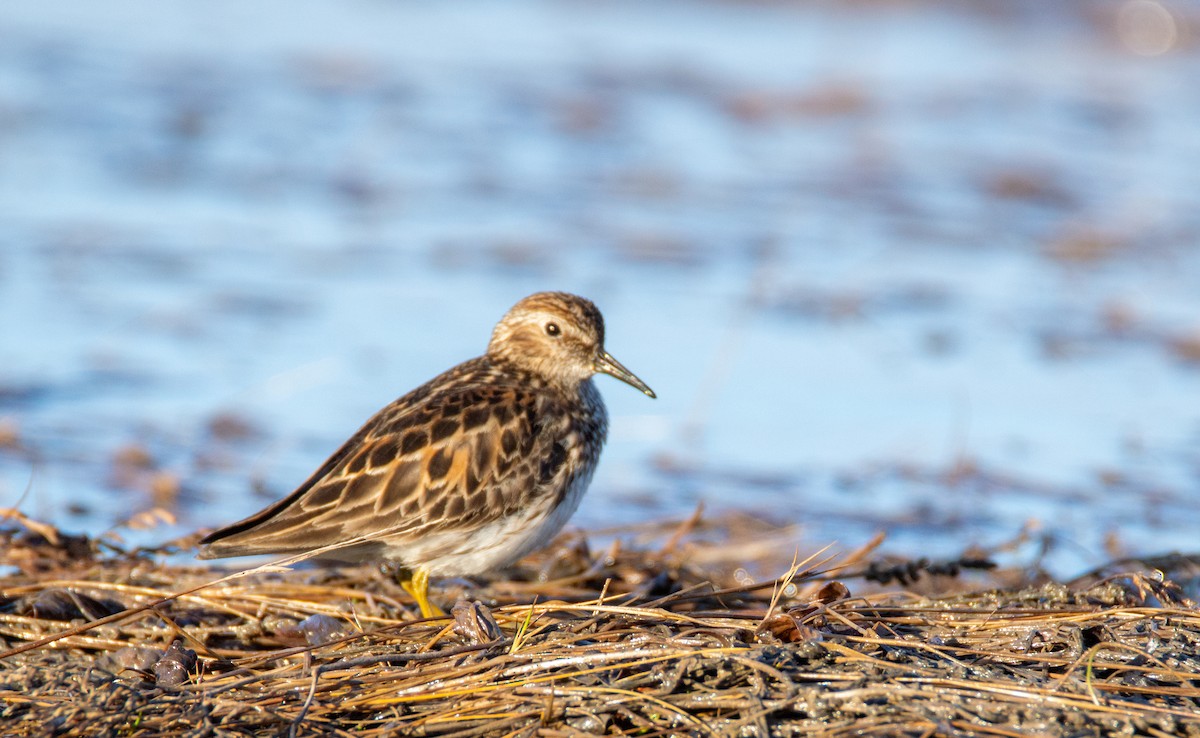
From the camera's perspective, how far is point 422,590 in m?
5.31

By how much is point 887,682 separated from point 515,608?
119 cm

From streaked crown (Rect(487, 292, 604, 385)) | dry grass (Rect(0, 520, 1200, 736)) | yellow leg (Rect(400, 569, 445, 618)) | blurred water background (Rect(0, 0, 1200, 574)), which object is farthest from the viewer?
blurred water background (Rect(0, 0, 1200, 574))

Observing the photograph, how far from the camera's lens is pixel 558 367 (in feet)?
19.5

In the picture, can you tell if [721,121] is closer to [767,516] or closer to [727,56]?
[727,56]

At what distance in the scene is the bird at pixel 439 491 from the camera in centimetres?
508

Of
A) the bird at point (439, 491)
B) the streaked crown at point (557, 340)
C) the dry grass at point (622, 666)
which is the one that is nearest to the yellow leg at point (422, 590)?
the bird at point (439, 491)

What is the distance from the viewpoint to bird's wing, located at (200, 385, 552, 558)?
5.05 meters

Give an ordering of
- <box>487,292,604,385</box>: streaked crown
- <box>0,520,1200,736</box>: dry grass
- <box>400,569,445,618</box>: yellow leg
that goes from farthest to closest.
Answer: <box>487,292,604,385</box>: streaked crown
<box>400,569,445,618</box>: yellow leg
<box>0,520,1200,736</box>: dry grass

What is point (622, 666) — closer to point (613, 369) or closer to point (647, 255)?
point (613, 369)

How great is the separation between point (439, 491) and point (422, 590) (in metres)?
0.37

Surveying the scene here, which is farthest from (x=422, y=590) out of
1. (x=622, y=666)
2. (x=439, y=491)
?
(x=622, y=666)

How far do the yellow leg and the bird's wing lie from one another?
0.72ft

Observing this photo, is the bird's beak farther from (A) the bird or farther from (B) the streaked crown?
(A) the bird

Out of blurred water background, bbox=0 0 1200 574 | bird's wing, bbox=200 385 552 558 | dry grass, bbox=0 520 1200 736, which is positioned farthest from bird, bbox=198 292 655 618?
blurred water background, bbox=0 0 1200 574
